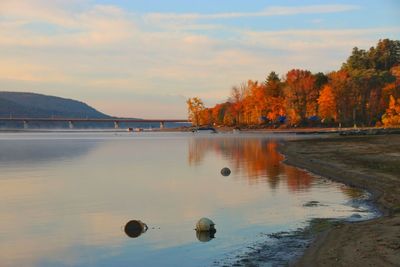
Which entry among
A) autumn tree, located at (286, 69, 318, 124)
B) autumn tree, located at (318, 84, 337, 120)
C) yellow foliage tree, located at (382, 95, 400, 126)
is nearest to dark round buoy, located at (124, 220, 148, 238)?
yellow foliage tree, located at (382, 95, 400, 126)

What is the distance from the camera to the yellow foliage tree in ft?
449

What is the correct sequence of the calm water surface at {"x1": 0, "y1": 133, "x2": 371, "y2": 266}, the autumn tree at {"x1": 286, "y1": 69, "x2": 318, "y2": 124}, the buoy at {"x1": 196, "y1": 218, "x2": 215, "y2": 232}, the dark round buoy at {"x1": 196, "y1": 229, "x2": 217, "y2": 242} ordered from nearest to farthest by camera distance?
1. the calm water surface at {"x1": 0, "y1": 133, "x2": 371, "y2": 266}
2. the dark round buoy at {"x1": 196, "y1": 229, "x2": 217, "y2": 242}
3. the buoy at {"x1": 196, "y1": 218, "x2": 215, "y2": 232}
4. the autumn tree at {"x1": 286, "y1": 69, "x2": 318, "y2": 124}

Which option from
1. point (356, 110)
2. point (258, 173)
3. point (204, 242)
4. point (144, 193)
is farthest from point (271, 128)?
point (204, 242)

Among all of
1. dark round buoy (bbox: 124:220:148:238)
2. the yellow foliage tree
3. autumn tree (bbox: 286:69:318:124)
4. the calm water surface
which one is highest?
autumn tree (bbox: 286:69:318:124)

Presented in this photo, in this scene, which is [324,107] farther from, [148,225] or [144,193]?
[148,225]

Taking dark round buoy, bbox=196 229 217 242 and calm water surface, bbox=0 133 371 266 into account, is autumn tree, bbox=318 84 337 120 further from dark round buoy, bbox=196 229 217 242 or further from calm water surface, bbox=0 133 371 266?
dark round buoy, bbox=196 229 217 242

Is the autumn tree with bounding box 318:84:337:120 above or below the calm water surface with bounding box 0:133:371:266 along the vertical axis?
above

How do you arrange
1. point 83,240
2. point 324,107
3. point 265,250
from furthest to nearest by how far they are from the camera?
1. point 324,107
2. point 83,240
3. point 265,250

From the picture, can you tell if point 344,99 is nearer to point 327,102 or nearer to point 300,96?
point 327,102

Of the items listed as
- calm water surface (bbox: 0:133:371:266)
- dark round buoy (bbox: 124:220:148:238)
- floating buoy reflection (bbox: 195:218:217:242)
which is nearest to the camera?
calm water surface (bbox: 0:133:371:266)

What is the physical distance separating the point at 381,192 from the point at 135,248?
1545cm

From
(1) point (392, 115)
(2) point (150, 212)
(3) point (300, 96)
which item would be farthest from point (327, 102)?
(2) point (150, 212)

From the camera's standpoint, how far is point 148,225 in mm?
21891

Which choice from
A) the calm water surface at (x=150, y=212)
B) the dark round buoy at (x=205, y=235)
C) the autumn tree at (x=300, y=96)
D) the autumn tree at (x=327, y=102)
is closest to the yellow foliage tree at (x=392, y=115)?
the autumn tree at (x=327, y=102)
